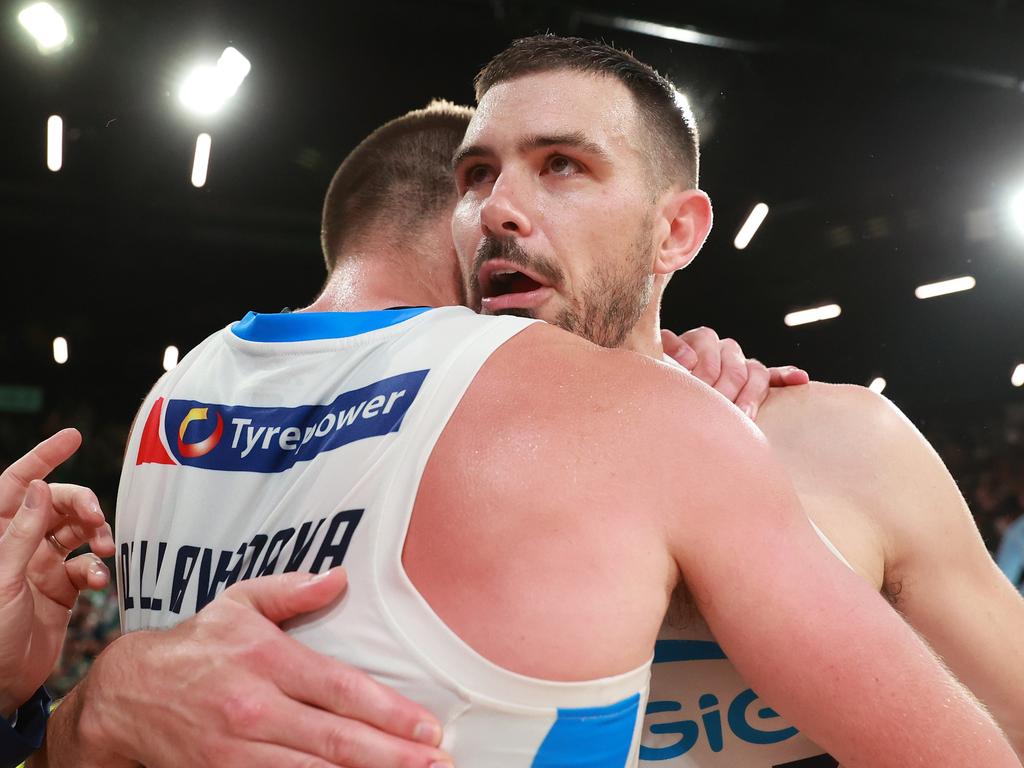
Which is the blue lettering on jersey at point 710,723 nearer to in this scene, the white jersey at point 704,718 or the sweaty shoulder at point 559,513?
the white jersey at point 704,718

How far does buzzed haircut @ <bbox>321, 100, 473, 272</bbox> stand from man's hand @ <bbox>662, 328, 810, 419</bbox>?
2.12 feet

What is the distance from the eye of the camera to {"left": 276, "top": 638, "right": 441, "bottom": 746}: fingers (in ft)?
3.34

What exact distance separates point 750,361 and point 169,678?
Result: 4.60 ft

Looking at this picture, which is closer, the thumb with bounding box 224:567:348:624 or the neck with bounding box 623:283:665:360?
the thumb with bounding box 224:567:348:624

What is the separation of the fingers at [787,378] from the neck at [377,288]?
2.29 feet

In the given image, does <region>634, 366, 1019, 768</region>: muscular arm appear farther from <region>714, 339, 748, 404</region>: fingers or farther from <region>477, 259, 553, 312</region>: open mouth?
<region>714, 339, 748, 404</region>: fingers

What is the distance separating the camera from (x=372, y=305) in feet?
5.75

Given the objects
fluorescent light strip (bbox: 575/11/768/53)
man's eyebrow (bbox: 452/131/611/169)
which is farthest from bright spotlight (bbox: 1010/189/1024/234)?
man's eyebrow (bbox: 452/131/611/169)

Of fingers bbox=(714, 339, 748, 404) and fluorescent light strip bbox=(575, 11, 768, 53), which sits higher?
fluorescent light strip bbox=(575, 11, 768, 53)

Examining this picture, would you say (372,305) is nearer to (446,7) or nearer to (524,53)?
(524,53)

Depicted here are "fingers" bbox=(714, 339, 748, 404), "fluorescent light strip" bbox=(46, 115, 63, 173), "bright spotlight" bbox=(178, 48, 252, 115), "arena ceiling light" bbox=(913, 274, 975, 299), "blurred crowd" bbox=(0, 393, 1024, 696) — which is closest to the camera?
"fingers" bbox=(714, 339, 748, 404)

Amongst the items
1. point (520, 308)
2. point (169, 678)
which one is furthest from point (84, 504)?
point (520, 308)

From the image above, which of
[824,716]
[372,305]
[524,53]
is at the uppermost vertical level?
[524,53]

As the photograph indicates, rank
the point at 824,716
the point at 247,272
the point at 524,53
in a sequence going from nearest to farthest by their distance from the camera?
the point at 824,716 < the point at 524,53 < the point at 247,272
